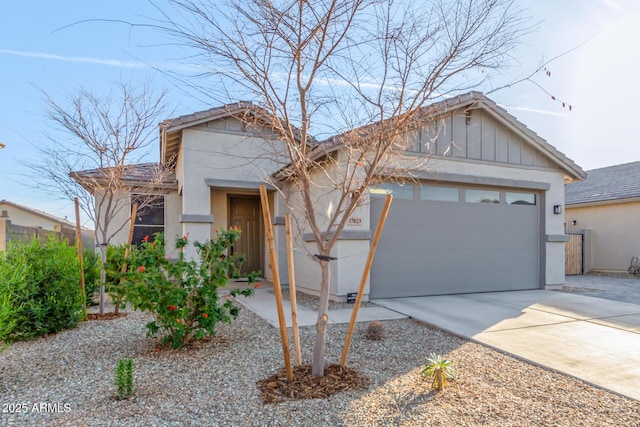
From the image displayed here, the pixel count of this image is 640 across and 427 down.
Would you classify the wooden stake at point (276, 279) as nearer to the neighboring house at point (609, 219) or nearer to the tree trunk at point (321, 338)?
the tree trunk at point (321, 338)

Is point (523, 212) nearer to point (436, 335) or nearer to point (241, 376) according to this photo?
point (436, 335)

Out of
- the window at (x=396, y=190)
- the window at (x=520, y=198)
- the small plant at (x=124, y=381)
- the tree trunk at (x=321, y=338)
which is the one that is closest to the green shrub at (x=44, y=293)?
the small plant at (x=124, y=381)

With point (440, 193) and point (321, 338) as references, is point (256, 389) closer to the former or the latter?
point (321, 338)

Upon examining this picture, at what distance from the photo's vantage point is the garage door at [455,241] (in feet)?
26.9

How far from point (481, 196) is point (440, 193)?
1221mm

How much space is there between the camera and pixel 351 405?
3211mm

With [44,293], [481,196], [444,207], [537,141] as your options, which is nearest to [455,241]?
[444,207]

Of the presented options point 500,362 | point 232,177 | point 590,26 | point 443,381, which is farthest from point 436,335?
point 232,177

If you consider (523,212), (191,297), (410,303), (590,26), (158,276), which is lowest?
(410,303)

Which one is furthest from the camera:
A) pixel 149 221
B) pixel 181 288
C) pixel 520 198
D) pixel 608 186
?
pixel 608 186

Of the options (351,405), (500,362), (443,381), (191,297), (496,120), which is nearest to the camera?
(351,405)

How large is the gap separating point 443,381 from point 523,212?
740cm

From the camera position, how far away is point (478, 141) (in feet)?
29.7

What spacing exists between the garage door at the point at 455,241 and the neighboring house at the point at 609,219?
6.94 m
